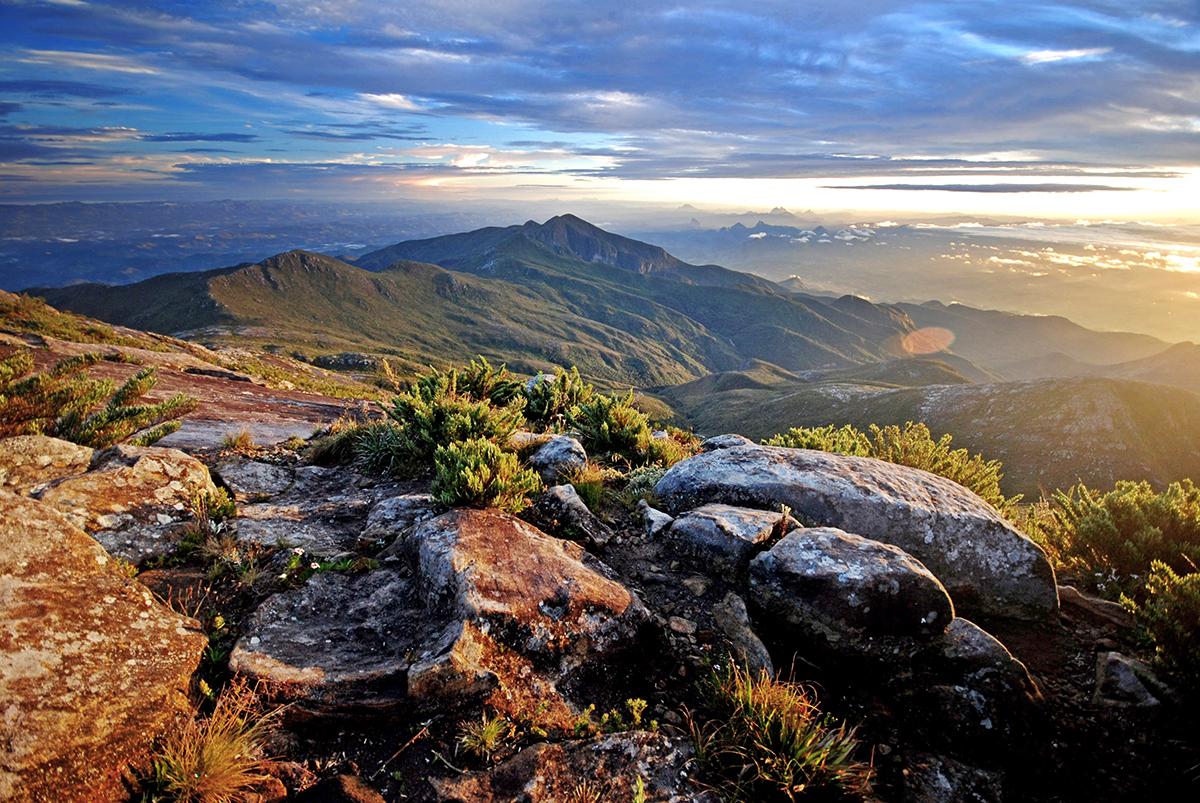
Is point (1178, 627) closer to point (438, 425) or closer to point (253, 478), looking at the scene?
point (438, 425)

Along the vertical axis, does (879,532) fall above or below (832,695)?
Result: above

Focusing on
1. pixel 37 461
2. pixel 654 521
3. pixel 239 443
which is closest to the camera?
pixel 37 461

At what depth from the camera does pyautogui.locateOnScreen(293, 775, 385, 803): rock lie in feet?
12.9

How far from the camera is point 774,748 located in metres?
4.46

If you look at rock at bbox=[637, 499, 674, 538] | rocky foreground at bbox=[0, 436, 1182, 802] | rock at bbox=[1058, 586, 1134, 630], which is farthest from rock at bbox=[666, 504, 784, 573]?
rock at bbox=[1058, 586, 1134, 630]

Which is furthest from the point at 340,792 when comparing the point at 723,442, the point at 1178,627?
the point at 723,442

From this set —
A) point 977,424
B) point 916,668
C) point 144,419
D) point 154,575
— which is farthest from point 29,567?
point 977,424

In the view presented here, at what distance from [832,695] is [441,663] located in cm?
381

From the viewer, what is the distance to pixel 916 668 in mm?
5461

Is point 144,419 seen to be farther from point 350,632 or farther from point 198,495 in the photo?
point 350,632

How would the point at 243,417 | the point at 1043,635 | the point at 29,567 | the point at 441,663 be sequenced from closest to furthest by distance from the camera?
1. the point at 29,567
2. the point at 441,663
3. the point at 1043,635
4. the point at 243,417

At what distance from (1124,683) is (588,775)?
5.39m

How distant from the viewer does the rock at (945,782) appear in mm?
4590

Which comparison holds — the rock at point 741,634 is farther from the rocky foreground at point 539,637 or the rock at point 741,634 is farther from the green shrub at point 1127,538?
the green shrub at point 1127,538
